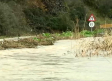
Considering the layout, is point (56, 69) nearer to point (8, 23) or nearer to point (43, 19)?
point (8, 23)

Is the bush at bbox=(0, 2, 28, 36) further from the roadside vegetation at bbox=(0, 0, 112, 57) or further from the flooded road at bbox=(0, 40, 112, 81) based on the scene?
the flooded road at bbox=(0, 40, 112, 81)

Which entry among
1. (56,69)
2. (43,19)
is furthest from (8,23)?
(56,69)

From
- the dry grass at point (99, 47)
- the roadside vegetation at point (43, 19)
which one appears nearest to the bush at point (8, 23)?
the roadside vegetation at point (43, 19)

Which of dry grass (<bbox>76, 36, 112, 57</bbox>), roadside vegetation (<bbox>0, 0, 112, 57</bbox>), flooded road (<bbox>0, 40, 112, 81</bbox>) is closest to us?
flooded road (<bbox>0, 40, 112, 81</bbox>)

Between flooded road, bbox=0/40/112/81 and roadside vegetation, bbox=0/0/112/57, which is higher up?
roadside vegetation, bbox=0/0/112/57

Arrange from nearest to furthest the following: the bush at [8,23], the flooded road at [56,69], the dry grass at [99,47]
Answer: the flooded road at [56,69]
the dry grass at [99,47]
the bush at [8,23]

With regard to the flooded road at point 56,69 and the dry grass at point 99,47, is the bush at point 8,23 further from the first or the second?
the flooded road at point 56,69

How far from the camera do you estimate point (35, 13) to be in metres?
39.9

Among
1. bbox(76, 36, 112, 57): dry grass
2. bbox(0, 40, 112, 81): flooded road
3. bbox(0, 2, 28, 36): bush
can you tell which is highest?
bbox(0, 2, 28, 36): bush

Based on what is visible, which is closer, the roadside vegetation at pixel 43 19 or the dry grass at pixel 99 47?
the dry grass at pixel 99 47

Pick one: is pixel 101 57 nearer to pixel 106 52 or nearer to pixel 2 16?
pixel 106 52

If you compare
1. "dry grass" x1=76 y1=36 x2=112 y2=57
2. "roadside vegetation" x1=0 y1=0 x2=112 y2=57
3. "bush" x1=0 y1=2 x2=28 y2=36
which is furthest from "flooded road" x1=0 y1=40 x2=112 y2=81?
"bush" x1=0 y1=2 x2=28 y2=36

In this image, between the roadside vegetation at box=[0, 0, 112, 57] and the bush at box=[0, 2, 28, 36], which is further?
the roadside vegetation at box=[0, 0, 112, 57]

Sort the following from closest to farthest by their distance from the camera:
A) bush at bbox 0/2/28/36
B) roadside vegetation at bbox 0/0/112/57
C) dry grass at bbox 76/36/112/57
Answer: dry grass at bbox 76/36/112/57 < bush at bbox 0/2/28/36 < roadside vegetation at bbox 0/0/112/57
